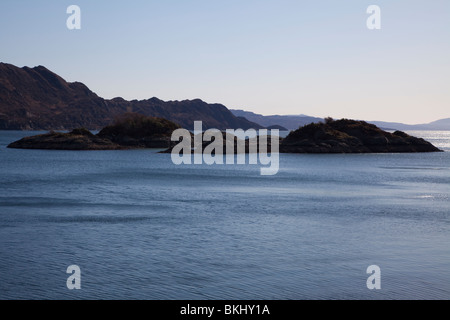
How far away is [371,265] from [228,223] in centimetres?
1161

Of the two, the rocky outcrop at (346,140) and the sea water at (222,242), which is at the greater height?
the rocky outcrop at (346,140)

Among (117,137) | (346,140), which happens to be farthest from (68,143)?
(346,140)

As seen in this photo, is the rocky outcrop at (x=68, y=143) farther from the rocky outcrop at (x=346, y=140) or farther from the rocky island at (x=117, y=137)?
the rocky outcrop at (x=346, y=140)

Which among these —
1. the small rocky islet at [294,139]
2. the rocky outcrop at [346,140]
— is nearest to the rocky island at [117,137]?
the small rocky islet at [294,139]

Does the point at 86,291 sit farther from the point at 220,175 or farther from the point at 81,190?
the point at 220,175

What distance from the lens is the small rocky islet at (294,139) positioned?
124 metres

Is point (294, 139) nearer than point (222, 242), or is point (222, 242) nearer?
point (222, 242)

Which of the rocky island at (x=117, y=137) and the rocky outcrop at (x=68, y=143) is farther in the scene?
the rocky island at (x=117, y=137)

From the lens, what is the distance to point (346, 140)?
12525cm

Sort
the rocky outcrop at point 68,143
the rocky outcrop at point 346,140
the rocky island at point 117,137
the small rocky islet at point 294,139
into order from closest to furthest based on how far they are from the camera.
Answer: the rocky outcrop at point 346,140 → the small rocky islet at point 294,139 → the rocky outcrop at point 68,143 → the rocky island at point 117,137

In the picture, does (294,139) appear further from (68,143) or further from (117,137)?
(68,143)

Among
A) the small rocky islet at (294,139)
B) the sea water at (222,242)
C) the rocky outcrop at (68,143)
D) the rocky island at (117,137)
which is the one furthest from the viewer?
the rocky island at (117,137)

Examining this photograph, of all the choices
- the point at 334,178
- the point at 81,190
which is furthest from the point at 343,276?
the point at 334,178

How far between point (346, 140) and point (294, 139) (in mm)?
12209
